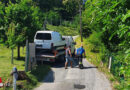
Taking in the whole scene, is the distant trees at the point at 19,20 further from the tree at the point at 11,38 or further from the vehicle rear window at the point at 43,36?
the vehicle rear window at the point at 43,36

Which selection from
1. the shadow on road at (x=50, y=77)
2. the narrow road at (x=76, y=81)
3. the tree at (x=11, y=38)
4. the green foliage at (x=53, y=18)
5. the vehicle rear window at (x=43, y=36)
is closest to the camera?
the narrow road at (x=76, y=81)

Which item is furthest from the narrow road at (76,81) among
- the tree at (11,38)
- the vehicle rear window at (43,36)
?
the tree at (11,38)

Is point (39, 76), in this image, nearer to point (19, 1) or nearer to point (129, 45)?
point (129, 45)

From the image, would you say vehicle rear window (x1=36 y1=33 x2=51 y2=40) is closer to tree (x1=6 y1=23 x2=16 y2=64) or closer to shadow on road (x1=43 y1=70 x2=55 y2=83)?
tree (x1=6 y1=23 x2=16 y2=64)

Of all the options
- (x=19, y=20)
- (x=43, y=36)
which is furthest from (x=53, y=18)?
(x=43, y=36)

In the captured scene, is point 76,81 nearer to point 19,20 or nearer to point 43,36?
point 43,36

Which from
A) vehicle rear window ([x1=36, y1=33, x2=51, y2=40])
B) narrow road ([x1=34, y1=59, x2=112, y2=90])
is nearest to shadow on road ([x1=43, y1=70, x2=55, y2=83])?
narrow road ([x1=34, y1=59, x2=112, y2=90])

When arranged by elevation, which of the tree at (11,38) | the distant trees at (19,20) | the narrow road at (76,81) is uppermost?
the distant trees at (19,20)

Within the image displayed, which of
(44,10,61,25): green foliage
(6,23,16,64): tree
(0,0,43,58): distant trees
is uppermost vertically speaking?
(44,10,61,25): green foliage

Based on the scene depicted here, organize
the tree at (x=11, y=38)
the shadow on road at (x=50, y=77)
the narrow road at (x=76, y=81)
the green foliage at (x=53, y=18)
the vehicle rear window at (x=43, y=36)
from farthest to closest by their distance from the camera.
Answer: the green foliage at (x=53, y=18)
the vehicle rear window at (x=43, y=36)
the tree at (x=11, y=38)
the shadow on road at (x=50, y=77)
the narrow road at (x=76, y=81)

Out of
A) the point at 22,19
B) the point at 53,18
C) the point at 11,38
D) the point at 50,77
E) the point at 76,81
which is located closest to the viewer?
the point at 76,81

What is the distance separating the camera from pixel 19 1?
49.7 ft

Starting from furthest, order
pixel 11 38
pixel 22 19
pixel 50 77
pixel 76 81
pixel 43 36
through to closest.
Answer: pixel 22 19 < pixel 43 36 < pixel 11 38 < pixel 50 77 < pixel 76 81

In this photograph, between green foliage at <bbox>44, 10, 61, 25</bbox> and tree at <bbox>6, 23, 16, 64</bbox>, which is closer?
tree at <bbox>6, 23, 16, 64</bbox>
